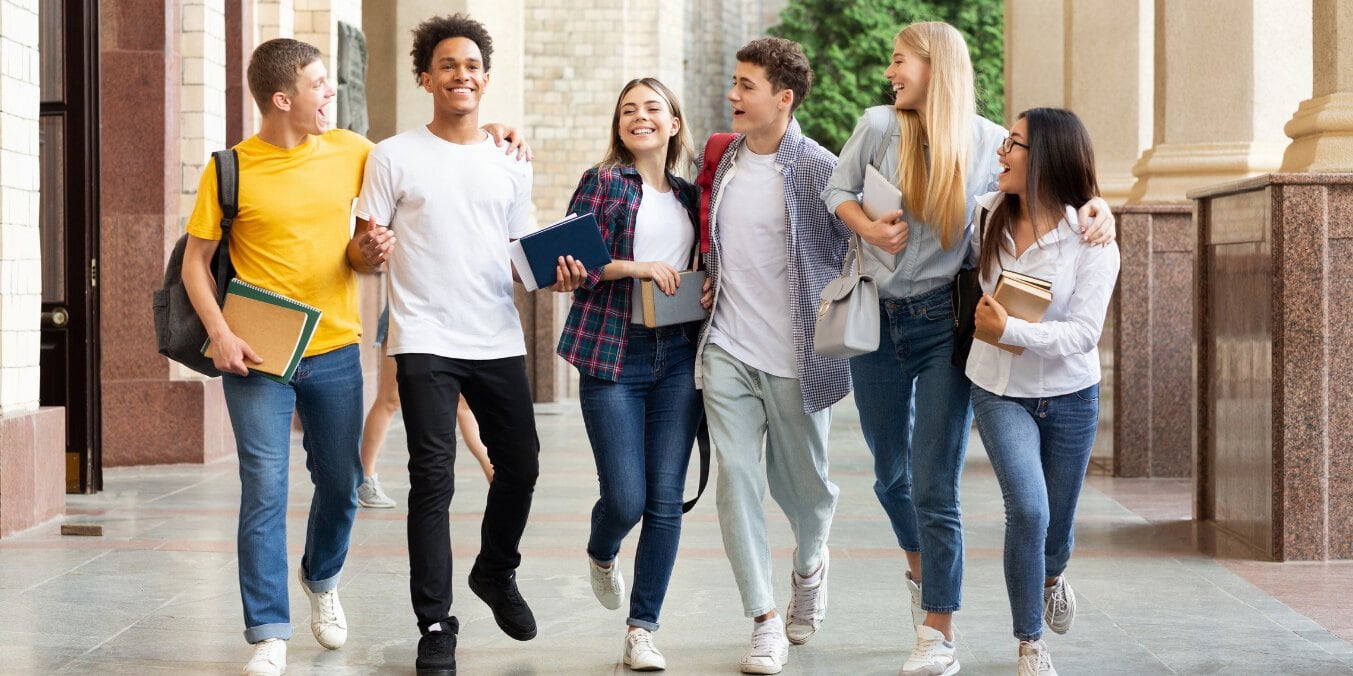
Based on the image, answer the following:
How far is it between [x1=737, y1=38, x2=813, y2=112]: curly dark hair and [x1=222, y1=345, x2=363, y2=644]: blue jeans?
1.57m

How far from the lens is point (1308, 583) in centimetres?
691

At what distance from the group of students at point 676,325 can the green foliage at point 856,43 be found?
45347 millimetres

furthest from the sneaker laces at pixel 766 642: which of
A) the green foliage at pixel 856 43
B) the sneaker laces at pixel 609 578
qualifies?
the green foliage at pixel 856 43

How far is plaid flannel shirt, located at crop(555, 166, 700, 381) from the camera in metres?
5.38

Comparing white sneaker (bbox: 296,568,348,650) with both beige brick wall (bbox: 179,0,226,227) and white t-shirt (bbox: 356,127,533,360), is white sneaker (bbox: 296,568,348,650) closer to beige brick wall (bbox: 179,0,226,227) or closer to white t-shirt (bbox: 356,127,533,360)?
white t-shirt (bbox: 356,127,533,360)

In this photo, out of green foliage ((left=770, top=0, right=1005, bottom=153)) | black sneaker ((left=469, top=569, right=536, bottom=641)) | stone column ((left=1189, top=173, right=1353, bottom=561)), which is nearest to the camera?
black sneaker ((left=469, top=569, right=536, bottom=641))

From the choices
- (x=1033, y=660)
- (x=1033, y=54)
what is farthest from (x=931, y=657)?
(x=1033, y=54)

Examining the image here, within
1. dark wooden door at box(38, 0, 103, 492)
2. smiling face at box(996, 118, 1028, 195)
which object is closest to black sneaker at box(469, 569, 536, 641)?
smiling face at box(996, 118, 1028, 195)

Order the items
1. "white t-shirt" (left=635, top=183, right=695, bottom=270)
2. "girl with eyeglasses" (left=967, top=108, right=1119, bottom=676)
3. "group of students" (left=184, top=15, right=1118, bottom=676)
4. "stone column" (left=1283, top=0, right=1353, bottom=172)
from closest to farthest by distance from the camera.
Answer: "girl with eyeglasses" (left=967, top=108, right=1119, bottom=676) → "group of students" (left=184, top=15, right=1118, bottom=676) → "white t-shirt" (left=635, top=183, right=695, bottom=270) → "stone column" (left=1283, top=0, right=1353, bottom=172)

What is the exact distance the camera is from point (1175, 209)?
10.8 m

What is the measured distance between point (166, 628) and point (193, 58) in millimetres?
6969

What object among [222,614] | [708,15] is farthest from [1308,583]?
[708,15]

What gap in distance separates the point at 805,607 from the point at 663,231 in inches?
53.0

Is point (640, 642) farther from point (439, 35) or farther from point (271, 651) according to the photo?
point (439, 35)
